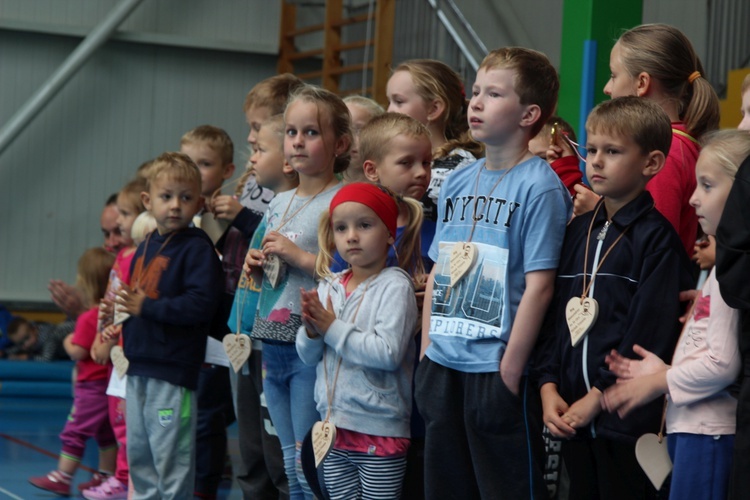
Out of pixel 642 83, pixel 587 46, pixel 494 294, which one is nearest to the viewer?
pixel 494 294

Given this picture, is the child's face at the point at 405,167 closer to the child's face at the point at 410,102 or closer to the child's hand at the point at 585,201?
the child's face at the point at 410,102

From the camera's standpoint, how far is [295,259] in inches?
117

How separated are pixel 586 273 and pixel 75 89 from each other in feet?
25.1

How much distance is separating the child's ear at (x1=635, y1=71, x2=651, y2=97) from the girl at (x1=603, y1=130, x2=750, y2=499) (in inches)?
17.1

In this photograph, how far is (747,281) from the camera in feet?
6.47

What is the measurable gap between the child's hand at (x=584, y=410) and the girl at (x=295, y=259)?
928 mm

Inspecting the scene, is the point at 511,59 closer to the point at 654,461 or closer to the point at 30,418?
the point at 654,461

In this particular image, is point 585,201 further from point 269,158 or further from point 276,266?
point 269,158

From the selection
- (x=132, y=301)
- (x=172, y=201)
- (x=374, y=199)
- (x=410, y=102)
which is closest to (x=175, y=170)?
(x=172, y=201)

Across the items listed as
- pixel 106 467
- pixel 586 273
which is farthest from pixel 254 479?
pixel 586 273

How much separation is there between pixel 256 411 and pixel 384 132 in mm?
1081

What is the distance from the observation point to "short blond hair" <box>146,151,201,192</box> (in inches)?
141

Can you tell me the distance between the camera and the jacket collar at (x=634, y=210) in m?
2.25

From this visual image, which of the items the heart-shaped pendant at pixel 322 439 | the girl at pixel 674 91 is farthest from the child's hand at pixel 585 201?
the heart-shaped pendant at pixel 322 439
